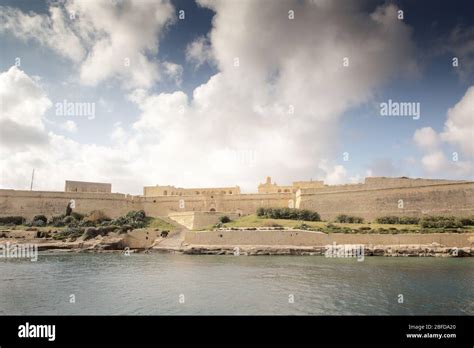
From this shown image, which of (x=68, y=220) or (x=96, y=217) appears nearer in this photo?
(x=68, y=220)

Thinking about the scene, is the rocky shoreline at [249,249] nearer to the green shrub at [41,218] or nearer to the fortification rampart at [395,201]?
the fortification rampart at [395,201]

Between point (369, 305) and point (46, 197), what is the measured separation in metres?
44.0

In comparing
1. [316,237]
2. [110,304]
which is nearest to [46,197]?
[316,237]

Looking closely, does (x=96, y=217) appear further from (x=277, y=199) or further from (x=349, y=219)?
(x=349, y=219)

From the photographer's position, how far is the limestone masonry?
3203cm

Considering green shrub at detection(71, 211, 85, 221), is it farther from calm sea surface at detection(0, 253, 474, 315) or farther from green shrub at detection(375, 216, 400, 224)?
green shrub at detection(375, 216, 400, 224)

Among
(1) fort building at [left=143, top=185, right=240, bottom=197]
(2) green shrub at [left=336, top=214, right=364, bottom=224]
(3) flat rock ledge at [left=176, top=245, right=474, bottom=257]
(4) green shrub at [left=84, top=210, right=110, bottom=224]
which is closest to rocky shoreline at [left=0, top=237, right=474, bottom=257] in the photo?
(3) flat rock ledge at [left=176, top=245, right=474, bottom=257]

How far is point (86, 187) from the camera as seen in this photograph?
4841cm

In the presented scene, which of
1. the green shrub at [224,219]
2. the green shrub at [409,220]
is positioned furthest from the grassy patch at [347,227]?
the green shrub at [224,219]
